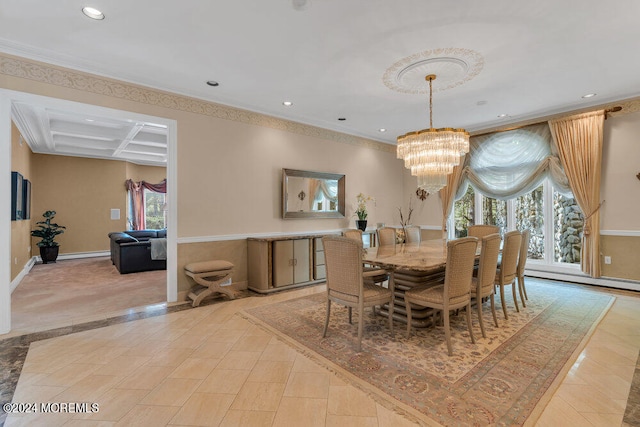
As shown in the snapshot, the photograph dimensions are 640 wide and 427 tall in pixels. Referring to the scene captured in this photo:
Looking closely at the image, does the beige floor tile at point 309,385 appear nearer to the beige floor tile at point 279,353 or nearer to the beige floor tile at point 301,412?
the beige floor tile at point 301,412

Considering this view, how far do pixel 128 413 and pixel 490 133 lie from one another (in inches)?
257

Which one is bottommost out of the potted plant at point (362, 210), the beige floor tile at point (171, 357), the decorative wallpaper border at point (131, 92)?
the beige floor tile at point (171, 357)

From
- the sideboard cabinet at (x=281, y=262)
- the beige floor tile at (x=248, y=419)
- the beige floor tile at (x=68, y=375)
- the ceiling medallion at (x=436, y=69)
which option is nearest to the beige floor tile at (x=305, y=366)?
the beige floor tile at (x=248, y=419)

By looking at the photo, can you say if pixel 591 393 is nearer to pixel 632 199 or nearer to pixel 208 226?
pixel 632 199

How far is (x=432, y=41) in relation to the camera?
9.48 ft

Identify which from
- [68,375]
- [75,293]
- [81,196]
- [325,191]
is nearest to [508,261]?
[325,191]

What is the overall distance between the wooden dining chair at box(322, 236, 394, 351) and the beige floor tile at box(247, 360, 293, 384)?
61 cm

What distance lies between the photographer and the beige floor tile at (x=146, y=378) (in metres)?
2.13

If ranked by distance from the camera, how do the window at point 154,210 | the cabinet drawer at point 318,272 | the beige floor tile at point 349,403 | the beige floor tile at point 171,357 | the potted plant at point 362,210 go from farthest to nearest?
the window at point 154,210
the potted plant at point 362,210
the cabinet drawer at point 318,272
the beige floor tile at point 171,357
the beige floor tile at point 349,403

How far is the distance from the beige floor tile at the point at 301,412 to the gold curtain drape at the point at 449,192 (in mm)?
5133

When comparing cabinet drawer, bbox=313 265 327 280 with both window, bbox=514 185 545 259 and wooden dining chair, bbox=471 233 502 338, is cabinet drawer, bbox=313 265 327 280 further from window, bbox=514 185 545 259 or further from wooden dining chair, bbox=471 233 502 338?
window, bbox=514 185 545 259

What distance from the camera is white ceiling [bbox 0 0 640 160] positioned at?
2461mm

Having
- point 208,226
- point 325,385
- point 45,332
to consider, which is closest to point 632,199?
point 325,385

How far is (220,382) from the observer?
86.0 inches
